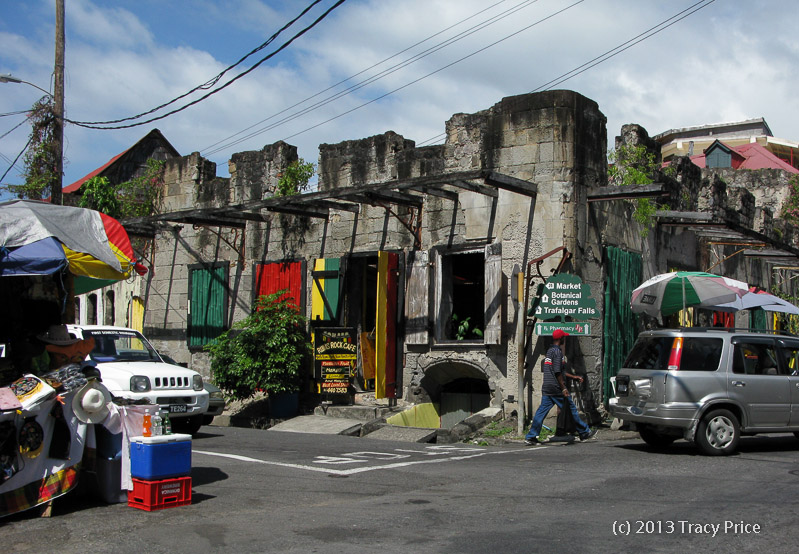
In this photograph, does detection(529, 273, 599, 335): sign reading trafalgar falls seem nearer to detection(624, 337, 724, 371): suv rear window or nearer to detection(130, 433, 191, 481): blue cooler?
detection(624, 337, 724, 371): suv rear window

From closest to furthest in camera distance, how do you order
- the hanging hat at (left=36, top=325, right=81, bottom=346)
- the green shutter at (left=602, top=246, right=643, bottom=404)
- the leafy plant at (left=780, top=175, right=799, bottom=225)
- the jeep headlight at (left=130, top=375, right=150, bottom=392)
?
the hanging hat at (left=36, top=325, right=81, bottom=346) < the jeep headlight at (left=130, top=375, right=150, bottom=392) < the green shutter at (left=602, top=246, right=643, bottom=404) < the leafy plant at (left=780, top=175, right=799, bottom=225)

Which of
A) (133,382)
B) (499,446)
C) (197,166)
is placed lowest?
(499,446)

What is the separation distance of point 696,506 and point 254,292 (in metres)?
12.1

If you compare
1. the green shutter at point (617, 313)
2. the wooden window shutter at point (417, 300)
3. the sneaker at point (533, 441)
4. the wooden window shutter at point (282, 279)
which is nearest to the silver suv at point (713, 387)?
the sneaker at point (533, 441)

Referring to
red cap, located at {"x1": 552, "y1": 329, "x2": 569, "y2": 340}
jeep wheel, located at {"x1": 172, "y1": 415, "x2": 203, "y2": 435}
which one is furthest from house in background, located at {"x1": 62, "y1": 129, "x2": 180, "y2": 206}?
red cap, located at {"x1": 552, "y1": 329, "x2": 569, "y2": 340}

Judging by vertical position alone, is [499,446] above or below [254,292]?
below

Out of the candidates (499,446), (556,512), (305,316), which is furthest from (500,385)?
(556,512)

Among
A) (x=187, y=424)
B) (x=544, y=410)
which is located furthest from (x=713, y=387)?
(x=187, y=424)

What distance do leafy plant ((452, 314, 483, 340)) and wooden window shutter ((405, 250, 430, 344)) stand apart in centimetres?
68

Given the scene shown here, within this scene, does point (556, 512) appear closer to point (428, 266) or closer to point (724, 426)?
point (724, 426)

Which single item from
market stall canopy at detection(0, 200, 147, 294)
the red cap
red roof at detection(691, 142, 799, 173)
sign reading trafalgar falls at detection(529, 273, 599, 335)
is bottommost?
the red cap

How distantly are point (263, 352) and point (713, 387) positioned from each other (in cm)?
837

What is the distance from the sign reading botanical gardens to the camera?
42.8ft

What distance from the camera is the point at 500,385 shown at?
14117mm
